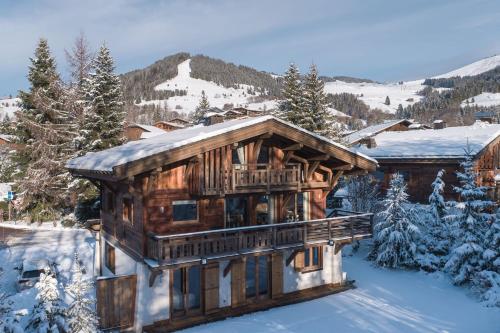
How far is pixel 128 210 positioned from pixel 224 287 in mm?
4932

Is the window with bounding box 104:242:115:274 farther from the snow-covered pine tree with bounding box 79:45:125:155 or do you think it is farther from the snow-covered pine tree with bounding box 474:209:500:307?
the snow-covered pine tree with bounding box 474:209:500:307

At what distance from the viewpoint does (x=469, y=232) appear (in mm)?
19344

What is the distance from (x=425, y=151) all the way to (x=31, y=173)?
97.6 ft

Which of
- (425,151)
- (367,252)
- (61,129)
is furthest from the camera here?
(61,129)

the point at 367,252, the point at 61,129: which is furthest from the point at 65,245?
the point at 367,252

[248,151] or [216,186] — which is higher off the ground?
[248,151]

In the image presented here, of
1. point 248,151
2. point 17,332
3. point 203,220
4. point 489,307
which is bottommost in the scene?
point 489,307

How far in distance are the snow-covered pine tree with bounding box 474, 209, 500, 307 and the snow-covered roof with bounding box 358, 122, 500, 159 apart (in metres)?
9.83

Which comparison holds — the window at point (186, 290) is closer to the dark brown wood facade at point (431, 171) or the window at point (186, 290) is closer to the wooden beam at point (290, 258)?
the wooden beam at point (290, 258)

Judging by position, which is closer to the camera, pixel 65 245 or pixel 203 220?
pixel 203 220

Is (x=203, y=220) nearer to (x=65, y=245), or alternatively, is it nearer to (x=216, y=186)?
(x=216, y=186)

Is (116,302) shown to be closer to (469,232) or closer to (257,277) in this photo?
(257,277)

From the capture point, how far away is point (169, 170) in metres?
14.8

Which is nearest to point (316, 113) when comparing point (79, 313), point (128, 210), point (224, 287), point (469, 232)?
point (469, 232)
